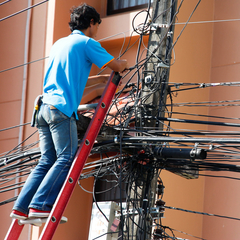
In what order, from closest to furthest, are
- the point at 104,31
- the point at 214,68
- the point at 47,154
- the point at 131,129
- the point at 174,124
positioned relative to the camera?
the point at 47,154
the point at 131,129
the point at 174,124
the point at 104,31
the point at 214,68

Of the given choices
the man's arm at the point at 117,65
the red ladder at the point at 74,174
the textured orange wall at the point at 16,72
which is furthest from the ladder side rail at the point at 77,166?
the textured orange wall at the point at 16,72

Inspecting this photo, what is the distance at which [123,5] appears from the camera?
29.2 feet

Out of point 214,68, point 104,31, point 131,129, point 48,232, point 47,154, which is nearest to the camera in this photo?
point 48,232

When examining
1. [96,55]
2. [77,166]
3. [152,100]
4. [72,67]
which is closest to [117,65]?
[96,55]

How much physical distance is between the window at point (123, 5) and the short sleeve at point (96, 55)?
518 centimetres

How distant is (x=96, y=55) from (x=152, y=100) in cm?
164

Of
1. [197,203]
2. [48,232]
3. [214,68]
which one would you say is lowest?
[197,203]

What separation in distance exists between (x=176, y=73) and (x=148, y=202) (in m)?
3.98

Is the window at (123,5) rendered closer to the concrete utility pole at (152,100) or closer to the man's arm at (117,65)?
the concrete utility pole at (152,100)

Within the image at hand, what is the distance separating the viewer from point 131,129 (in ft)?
15.8

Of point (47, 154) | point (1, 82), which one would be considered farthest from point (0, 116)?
point (47, 154)

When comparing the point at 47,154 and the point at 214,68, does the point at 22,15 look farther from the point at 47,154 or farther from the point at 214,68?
the point at 47,154

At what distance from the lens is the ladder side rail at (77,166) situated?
131 inches

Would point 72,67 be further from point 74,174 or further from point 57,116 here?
point 74,174
